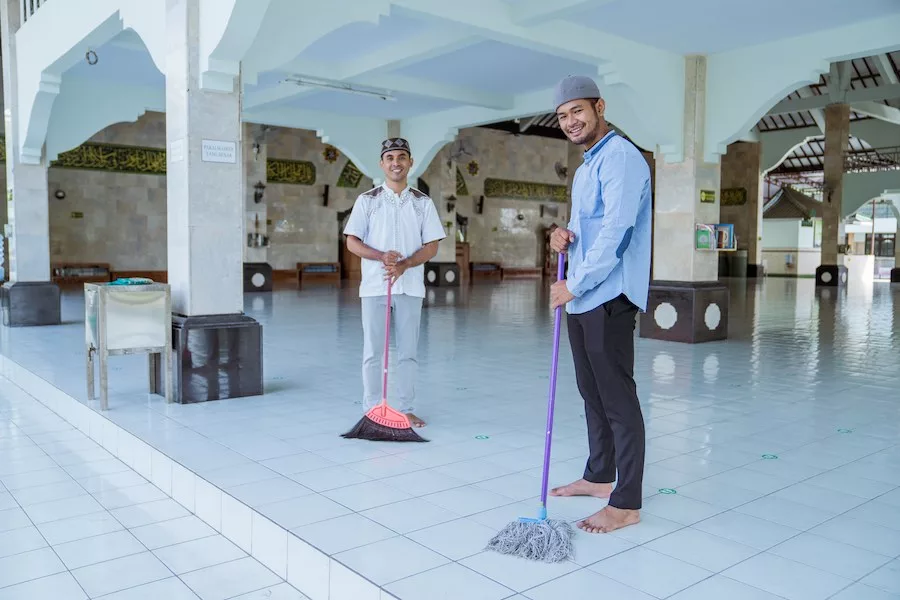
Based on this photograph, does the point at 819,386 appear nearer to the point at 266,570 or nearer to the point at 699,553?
the point at 699,553

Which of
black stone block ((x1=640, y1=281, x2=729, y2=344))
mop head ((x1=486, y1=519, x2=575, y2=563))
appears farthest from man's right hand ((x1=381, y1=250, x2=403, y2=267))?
black stone block ((x1=640, y1=281, x2=729, y2=344))

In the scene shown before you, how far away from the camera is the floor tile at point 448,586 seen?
1922mm

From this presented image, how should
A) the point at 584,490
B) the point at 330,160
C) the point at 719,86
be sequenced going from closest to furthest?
the point at 584,490 → the point at 719,86 → the point at 330,160

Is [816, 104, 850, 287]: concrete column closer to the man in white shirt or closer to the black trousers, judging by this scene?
the man in white shirt

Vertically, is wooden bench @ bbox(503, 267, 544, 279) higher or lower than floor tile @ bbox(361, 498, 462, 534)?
higher

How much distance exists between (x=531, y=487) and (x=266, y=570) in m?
1.00

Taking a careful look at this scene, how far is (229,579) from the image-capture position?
2324mm

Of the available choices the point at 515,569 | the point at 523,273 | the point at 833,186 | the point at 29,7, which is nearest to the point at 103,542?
the point at 515,569

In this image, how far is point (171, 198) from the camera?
449cm

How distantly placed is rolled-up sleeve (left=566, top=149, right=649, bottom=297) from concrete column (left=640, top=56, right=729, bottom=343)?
208 inches

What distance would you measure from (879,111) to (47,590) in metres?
21.3

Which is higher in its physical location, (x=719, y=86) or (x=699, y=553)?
(x=719, y=86)

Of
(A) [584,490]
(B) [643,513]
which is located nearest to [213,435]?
(A) [584,490]

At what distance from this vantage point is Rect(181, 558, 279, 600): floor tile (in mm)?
2229
